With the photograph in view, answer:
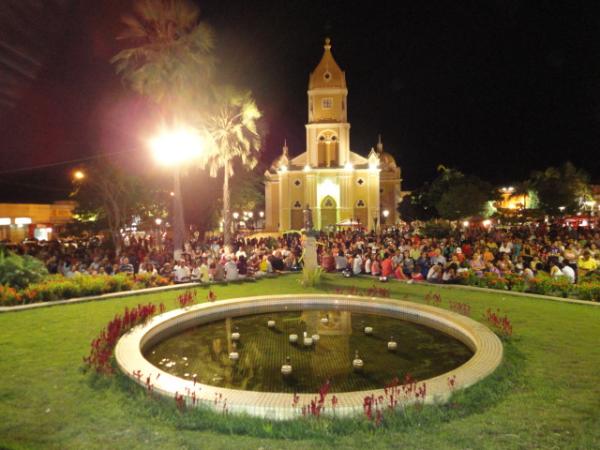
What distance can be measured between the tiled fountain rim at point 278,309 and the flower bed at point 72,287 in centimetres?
372

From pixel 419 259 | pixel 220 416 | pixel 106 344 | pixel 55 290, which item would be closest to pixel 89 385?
pixel 106 344

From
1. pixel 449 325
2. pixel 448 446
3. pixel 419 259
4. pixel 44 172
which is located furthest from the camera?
pixel 44 172

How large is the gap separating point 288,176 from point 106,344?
A: 49.0 metres

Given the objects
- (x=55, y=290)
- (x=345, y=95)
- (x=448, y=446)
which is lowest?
(x=448, y=446)

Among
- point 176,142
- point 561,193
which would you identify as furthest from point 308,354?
point 561,193

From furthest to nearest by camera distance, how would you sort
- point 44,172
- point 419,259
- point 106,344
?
point 44,172, point 419,259, point 106,344

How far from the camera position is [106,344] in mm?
7988

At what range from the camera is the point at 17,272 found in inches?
521

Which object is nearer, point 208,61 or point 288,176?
point 208,61

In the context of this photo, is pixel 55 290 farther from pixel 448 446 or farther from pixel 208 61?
pixel 208 61

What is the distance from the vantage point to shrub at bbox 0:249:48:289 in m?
13.1

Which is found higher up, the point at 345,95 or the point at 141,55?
the point at 345,95

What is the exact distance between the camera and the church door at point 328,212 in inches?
2192

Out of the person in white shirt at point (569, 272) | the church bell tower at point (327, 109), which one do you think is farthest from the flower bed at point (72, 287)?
the church bell tower at point (327, 109)
